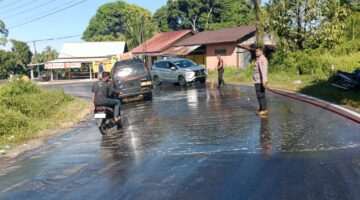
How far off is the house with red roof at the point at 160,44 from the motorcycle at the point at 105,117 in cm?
3664

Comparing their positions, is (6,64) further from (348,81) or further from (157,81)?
(348,81)

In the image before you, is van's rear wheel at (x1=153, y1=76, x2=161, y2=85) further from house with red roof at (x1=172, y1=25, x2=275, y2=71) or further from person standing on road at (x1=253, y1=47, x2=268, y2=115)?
person standing on road at (x1=253, y1=47, x2=268, y2=115)

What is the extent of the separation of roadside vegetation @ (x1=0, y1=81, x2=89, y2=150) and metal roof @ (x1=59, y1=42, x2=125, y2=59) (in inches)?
1554

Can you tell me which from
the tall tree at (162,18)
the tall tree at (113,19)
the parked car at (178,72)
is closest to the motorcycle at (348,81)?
the parked car at (178,72)

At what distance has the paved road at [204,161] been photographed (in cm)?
596

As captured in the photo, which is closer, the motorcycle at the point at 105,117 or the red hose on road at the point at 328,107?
the red hose on road at the point at 328,107

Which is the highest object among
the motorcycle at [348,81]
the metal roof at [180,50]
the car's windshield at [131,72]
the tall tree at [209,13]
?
the tall tree at [209,13]

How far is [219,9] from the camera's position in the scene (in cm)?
6600

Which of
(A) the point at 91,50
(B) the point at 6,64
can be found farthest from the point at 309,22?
(B) the point at 6,64

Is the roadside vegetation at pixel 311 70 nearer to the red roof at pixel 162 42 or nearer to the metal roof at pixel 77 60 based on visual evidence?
the red roof at pixel 162 42

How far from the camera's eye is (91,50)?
63406 millimetres

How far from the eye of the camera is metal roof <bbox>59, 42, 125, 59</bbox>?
2445 inches

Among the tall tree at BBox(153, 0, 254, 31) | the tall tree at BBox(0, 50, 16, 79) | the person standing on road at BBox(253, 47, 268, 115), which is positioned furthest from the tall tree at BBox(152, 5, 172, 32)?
the person standing on road at BBox(253, 47, 268, 115)

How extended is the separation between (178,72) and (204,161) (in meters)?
20.9
